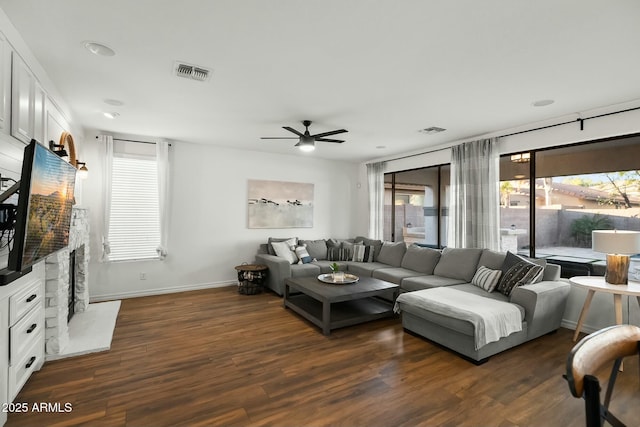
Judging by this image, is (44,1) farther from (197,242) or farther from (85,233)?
(197,242)

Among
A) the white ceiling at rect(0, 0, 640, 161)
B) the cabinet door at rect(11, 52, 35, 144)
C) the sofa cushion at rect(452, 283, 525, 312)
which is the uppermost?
the white ceiling at rect(0, 0, 640, 161)

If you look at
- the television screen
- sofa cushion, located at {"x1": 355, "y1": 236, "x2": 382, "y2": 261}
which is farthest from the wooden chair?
sofa cushion, located at {"x1": 355, "y1": 236, "x2": 382, "y2": 261}

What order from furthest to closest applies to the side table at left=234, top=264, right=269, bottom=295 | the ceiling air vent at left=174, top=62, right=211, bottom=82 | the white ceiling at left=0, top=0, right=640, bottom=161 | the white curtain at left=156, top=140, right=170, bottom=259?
1. the side table at left=234, top=264, right=269, bottom=295
2. the white curtain at left=156, top=140, right=170, bottom=259
3. the ceiling air vent at left=174, top=62, right=211, bottom=82
4. the white ceiling at left=0, top=0, right=640, bottom=161

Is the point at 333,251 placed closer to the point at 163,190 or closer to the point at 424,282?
the point at 424,282

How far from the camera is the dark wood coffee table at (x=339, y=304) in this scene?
3.53 metres

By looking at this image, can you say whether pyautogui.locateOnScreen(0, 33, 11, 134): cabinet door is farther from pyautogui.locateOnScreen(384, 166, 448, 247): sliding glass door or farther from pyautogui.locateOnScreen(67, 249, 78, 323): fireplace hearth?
pyautogui.locateOnScreen(384, 166, 448, 247): sliding glass door

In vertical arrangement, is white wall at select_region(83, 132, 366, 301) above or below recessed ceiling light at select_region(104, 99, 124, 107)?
below

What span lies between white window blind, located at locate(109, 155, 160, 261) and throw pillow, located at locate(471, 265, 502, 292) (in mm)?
4798

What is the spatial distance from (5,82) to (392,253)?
5.06 m

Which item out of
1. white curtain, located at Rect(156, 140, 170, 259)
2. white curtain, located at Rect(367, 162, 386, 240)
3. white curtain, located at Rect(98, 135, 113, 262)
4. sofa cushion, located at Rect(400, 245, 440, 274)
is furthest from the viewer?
white curtain, located at Rect(367, 162, 386, 240)

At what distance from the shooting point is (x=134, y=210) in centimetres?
492

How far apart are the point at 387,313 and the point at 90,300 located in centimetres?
431

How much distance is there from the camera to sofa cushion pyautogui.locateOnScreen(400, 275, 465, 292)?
4.05 m

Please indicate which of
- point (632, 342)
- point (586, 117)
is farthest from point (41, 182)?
point (586, 117)
